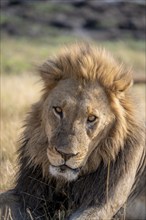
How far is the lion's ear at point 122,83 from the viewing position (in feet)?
13.7

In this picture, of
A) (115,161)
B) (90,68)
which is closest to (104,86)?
(90,68)

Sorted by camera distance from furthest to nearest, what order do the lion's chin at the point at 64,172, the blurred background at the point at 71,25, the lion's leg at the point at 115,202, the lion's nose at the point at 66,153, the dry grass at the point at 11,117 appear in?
1. the blurred background at the point at 71,25
2. the dry grass at the point at 11,117
3. the lion's leg at the point at 115,202
4. the lion's chin at the point at 64,172
5. the lion's nose at the point at 66,153

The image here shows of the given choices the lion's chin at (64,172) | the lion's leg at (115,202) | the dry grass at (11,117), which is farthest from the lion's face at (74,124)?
the dry grass at (11,117)

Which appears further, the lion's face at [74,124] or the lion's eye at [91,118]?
the lion's eye at [91,118]

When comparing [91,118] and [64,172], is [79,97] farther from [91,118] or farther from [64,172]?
[64,172]

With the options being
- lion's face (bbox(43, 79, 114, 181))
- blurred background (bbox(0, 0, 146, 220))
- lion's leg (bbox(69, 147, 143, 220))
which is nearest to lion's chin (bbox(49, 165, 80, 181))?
lion's face (bbox(43, 79, 114, 181))

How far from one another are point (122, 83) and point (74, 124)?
0.48m

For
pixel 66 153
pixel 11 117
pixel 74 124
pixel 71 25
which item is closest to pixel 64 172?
pixel 66 153

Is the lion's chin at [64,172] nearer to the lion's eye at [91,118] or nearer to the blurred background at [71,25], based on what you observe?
the lion's eye at [91,118]

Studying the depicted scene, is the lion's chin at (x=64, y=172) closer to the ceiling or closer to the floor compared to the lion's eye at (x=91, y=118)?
closer to the floor

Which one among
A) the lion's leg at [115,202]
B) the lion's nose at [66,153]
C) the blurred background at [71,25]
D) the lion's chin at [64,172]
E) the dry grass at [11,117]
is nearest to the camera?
the lion's nose at [66,153]

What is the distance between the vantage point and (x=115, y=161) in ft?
13.7

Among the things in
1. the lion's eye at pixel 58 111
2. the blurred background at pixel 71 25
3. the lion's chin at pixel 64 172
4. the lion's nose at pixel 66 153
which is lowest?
the lion's chin at pixel 64 172

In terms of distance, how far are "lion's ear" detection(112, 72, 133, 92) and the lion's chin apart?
0.58 m
